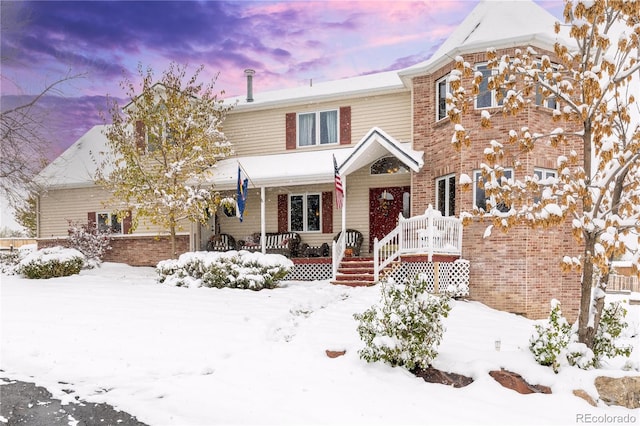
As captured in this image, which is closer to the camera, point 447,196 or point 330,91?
point 447,196

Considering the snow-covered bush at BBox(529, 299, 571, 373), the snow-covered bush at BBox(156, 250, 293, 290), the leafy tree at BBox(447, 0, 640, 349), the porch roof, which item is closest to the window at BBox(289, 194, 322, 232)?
the porch roof

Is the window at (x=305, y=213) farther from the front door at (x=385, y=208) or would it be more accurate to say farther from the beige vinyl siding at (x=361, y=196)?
the front door at (x=385, y=208)

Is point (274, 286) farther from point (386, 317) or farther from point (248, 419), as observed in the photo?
point (248, 419)

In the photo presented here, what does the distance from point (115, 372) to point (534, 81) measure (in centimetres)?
825

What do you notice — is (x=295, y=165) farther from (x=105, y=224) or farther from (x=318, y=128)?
(x=105, y=224)

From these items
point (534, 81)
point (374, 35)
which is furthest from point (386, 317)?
point (374, 35)

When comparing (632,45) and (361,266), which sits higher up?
(632,45)

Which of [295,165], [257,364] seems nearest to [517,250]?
[295,165]

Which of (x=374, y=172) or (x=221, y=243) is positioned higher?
(x=374, y=172)

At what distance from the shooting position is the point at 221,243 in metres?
19.0

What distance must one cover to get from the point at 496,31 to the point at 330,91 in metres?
7.01

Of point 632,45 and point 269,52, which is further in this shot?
point 269,52

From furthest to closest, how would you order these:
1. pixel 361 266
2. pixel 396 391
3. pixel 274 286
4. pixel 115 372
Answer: pixel 361 266 → pixel 274 286 → pixel 115 372 → pixel 396 391

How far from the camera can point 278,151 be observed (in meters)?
19.3
